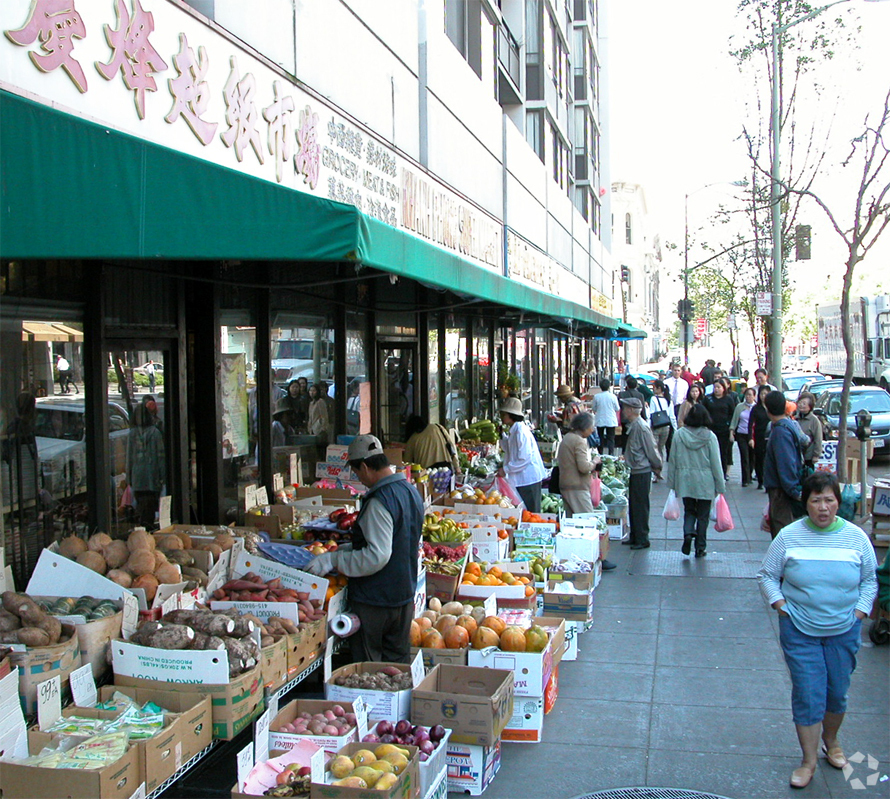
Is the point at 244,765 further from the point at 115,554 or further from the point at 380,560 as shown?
the point at 115,554

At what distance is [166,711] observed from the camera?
14.3 feet

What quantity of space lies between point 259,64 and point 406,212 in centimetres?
386

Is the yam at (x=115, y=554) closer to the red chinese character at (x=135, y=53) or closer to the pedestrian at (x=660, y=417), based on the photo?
the red chinese character at (x=135, y=53)

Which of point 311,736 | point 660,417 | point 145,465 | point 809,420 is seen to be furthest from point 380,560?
point 660,417

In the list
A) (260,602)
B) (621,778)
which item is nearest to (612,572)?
(621,778)

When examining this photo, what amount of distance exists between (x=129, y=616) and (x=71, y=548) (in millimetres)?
855

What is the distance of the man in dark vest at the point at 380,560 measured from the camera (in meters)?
5.55

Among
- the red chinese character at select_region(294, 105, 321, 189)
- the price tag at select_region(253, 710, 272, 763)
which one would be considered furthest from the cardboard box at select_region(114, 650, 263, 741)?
the red chinese character at select_region(294, 105, 321, 189)

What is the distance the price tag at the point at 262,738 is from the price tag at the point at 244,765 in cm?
15

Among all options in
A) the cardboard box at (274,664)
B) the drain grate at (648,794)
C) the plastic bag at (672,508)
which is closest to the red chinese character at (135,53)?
the cardboard box at (274,664)

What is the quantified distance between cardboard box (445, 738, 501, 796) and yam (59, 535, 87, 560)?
2388 millimetres

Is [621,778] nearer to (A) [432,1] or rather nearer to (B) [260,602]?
(B) [260,602]

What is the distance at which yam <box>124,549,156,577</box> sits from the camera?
212 inches

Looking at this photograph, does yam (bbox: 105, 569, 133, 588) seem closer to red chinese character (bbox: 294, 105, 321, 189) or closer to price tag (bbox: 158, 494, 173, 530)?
price tag (bbox: 158, 494, 173, 530)
